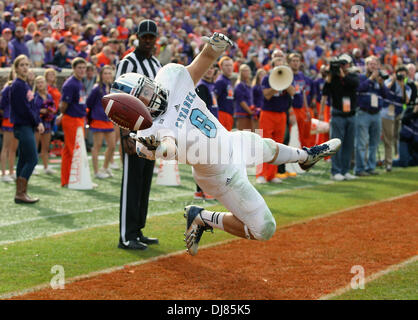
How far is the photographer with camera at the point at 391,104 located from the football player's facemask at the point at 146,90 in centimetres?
902

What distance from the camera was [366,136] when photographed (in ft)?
41.2

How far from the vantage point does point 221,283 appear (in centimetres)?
559

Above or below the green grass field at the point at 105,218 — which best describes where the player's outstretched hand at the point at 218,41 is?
above

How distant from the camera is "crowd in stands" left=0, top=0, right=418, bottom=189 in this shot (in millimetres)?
11914

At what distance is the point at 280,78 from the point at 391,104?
3.58m

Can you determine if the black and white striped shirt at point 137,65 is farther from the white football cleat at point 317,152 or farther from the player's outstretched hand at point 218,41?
the white football cleat at point 317,152

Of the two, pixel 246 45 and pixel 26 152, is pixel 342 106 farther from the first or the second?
pixel 246 45

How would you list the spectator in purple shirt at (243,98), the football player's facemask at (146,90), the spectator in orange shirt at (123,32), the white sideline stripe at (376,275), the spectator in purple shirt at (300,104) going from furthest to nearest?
1. the spectator in orange shirt at (123,32)
2. the spectator in purple shirt at (243,98)
3. the spectator in purple shirt at (300,104)
4. the white sideline stripe at (376,275)
5. the football player's facemask at (146,90)

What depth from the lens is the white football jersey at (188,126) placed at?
5.04 metres

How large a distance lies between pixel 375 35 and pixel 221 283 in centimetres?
2447

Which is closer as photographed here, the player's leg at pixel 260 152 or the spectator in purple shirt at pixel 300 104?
the player's leg at pixel 260 152

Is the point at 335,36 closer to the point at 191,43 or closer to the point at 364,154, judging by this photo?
the point at 191,43
